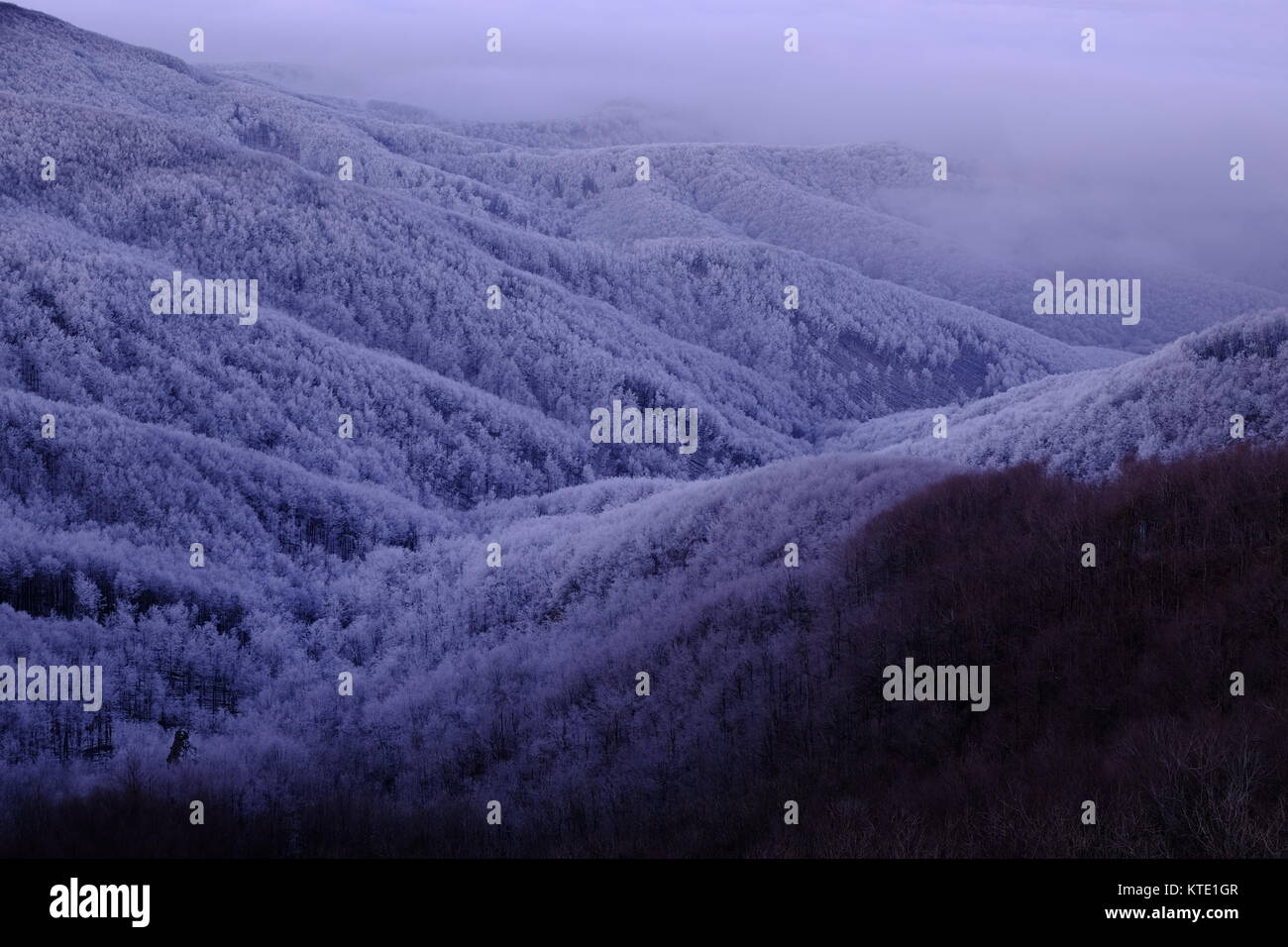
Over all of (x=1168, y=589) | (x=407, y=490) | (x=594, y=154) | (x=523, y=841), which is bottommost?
(x=523, y=841)

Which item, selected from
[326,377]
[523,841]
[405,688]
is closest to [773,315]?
[326,377]

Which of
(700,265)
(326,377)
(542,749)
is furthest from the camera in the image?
(700,265)

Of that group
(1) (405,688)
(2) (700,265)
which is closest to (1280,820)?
(1) (405,688)

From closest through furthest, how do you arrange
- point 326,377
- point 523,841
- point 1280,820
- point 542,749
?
point 1280,820 → point 523,841 → point 542,749 → point 326,377

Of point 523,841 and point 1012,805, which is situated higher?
point 1012,805

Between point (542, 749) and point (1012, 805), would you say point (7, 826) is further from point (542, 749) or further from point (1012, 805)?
point (1012, 805)
